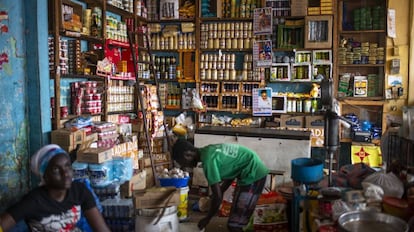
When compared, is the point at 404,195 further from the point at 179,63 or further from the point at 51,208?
the point at 179,63

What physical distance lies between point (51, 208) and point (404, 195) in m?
2.43

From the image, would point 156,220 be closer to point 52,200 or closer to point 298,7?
point 52,200

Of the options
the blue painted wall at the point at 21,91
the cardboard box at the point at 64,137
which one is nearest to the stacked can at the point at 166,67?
the cardboard box at the point at 64,137

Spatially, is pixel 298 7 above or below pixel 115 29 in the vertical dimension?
above

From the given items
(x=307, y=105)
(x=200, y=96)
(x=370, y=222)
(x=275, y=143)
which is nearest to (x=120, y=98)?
(x=200, y=96)

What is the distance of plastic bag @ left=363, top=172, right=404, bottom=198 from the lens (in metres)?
2.90

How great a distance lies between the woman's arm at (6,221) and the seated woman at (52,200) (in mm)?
51

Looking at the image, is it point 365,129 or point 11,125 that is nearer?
point 11,125

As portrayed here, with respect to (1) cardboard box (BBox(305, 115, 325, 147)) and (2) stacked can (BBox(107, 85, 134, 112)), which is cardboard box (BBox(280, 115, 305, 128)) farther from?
(2) stacked can (BBox(107, 85, 134, 112))

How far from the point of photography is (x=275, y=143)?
17.0ft

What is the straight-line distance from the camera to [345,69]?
6957mm

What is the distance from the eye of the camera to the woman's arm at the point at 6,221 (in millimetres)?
2293

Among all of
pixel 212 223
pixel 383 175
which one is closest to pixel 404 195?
pixel 383 175

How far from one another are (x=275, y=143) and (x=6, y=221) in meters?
3.52
